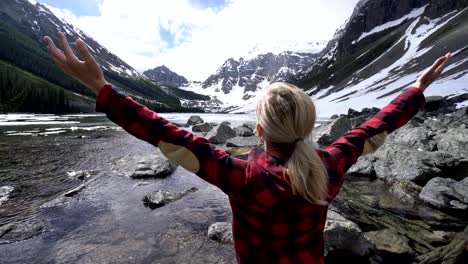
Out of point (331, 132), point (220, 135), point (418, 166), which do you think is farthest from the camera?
point (220, 135)

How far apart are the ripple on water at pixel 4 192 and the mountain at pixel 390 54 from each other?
6797 cm

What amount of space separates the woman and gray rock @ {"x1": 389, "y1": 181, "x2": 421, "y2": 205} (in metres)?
11.2

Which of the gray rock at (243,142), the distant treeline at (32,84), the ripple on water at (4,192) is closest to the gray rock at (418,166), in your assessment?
the gray rock at (243,142)

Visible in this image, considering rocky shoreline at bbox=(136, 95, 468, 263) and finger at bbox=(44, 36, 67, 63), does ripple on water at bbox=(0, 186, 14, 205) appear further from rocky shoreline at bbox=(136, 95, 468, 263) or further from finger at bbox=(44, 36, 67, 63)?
finger at bbox=(44, 36, 67, 63)

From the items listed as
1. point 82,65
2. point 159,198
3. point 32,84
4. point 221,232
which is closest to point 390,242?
point 221,232

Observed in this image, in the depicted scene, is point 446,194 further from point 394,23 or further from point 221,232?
point 394,23

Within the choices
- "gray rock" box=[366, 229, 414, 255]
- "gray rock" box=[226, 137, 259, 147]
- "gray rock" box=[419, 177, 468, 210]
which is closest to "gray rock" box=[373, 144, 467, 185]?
"gray rock" box=[419, 177, 468, 210]

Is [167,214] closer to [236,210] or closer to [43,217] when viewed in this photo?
[43,217]

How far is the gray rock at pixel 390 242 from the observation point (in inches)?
316

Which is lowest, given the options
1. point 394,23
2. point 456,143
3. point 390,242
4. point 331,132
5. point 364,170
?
point 364,170

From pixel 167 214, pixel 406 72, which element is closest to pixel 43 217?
pixel 167 214

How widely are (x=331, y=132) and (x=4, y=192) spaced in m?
20.5

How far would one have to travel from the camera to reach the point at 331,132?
24750 millimetres

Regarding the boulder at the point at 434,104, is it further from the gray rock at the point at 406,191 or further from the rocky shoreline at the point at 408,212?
the gray rock at the point at 406,191
